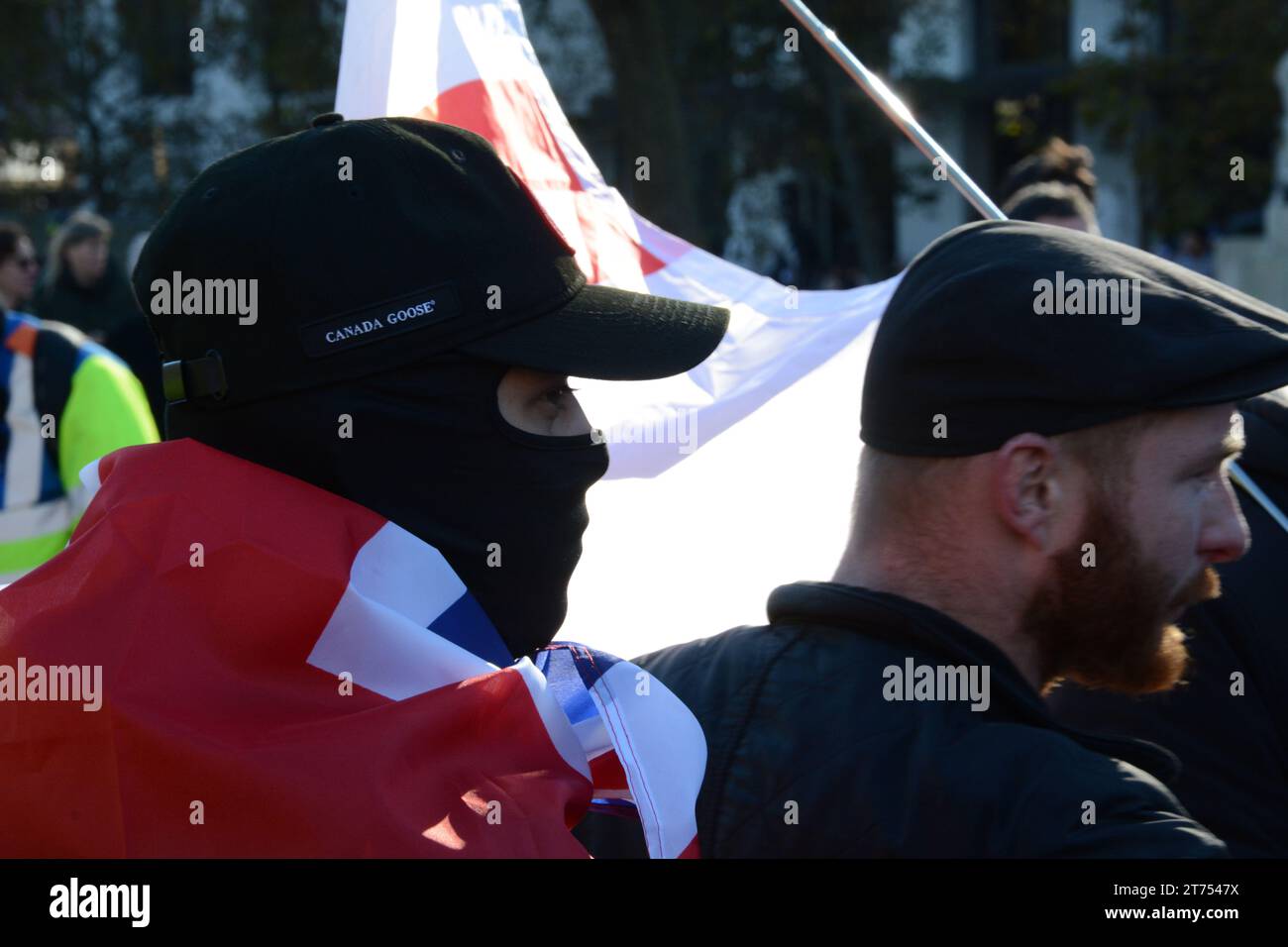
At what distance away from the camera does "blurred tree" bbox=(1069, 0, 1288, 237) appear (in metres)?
19.2

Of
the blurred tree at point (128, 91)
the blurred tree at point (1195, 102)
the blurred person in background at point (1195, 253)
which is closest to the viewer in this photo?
the blurred person in background at point (1195, 253)

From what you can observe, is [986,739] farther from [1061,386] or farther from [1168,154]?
[1168,154]

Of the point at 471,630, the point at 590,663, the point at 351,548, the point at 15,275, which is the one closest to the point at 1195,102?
the point at 15,275

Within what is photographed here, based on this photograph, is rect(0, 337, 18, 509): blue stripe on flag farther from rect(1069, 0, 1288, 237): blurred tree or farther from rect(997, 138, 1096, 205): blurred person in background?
rect(1069, 0, 1288, 237): blurred tree

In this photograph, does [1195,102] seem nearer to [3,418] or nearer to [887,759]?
[3,418]

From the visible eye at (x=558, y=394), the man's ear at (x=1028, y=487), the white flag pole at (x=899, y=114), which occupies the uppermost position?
the white flag pole at (x=899, y=114)

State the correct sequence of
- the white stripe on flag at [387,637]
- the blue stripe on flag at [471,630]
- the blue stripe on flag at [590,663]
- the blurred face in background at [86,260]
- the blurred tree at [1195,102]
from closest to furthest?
the white stripe on flag at [387,637], the blue stripe on flag at [471,630], the blue stripe on flag at [590,663], the blurred face in background at [86,260], the blurred tree at [1195,102]

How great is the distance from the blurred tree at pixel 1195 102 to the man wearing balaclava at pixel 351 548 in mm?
18917

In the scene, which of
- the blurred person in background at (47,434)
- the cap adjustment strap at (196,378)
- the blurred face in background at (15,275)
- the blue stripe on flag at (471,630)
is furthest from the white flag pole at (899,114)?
the blurred face in background at (15,275)

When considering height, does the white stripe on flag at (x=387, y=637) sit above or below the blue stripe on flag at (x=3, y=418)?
below

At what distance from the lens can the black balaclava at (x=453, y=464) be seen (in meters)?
1.82

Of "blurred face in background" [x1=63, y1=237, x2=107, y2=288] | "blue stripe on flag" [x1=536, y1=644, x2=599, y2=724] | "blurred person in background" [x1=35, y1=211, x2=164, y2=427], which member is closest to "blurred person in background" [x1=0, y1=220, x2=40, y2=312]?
"blurred person in background" [x1=35, y1=211, x2=164, y2=427]

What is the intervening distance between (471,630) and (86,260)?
23.5 feet

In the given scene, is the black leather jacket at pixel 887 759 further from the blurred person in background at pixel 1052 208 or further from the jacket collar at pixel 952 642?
the blurred person in background at pixel 1052 208
